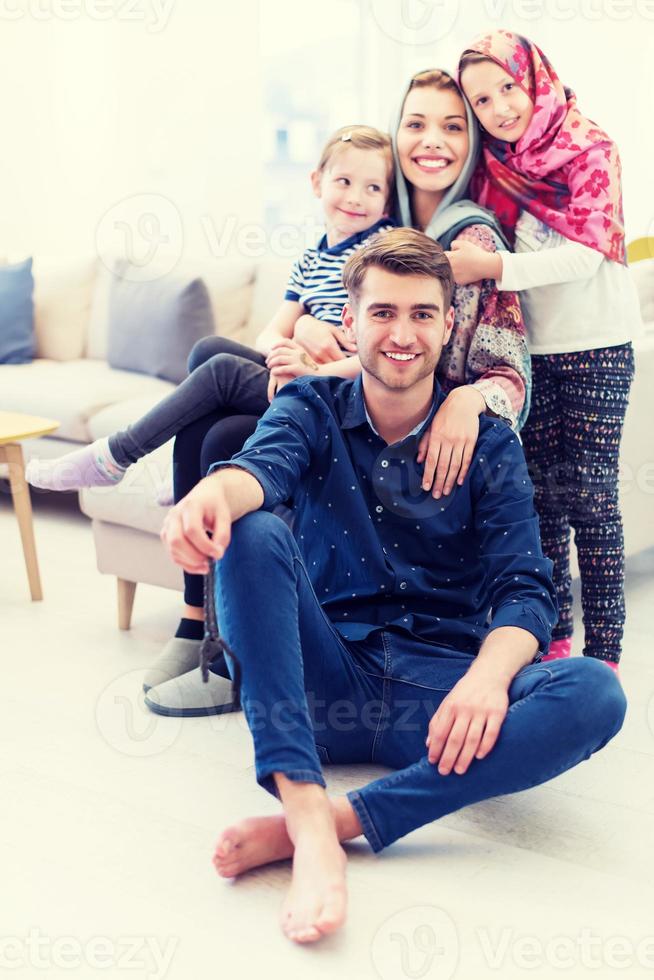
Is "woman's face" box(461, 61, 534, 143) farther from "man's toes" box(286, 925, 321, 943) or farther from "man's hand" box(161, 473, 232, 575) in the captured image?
"man's toes" box(286, 925, 321, 943)

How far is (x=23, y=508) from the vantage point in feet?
8.68

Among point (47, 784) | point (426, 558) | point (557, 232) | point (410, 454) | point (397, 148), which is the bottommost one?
point (47, 784)

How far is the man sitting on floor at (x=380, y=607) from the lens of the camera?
53.7 inches

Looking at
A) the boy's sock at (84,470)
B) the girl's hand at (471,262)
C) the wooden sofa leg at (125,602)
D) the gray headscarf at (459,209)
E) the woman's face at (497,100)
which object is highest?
the woman's face at (497,100)

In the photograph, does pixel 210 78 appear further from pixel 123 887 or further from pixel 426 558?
pixel 123 887

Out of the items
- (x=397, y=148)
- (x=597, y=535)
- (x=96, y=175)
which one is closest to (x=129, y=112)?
(x=96, y=175)

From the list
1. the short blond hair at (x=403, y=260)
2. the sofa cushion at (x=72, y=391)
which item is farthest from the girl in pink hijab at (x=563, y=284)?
the sofa cushion at (x=72, y=391)

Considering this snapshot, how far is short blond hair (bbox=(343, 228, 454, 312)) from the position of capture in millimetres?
1601

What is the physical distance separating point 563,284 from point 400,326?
18.1 inches

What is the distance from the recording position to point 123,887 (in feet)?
4.65

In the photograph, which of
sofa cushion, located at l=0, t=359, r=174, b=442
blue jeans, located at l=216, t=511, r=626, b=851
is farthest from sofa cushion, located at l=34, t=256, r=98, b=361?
blue jeans, located at l=216, t=511, r=626, b=851

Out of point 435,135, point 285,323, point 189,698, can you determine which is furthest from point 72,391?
point 435,135

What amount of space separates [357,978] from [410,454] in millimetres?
752

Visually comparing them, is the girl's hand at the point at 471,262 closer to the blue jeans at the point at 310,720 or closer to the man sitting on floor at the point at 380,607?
the man sitting on floor at the point at 380,607
